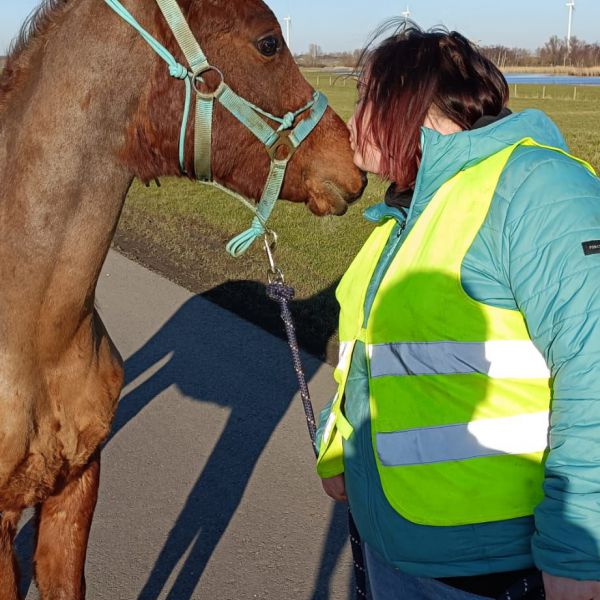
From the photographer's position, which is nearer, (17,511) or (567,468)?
(567,468)

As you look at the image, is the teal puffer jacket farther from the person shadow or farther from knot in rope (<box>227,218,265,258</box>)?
the person shadow

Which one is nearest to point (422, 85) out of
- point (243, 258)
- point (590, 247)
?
point (590, 247)

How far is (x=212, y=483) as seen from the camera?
397 cm

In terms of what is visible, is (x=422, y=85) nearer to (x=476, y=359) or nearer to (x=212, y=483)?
(x=476, y=359)

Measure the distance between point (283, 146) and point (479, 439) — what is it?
3.46 ft

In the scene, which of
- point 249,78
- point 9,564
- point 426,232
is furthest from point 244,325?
point 426,232

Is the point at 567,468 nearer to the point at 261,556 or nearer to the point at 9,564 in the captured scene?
the point at 9,564

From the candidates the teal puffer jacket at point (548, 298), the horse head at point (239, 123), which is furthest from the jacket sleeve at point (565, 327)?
the horse head at point (239, 123)

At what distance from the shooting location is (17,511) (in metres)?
2.34

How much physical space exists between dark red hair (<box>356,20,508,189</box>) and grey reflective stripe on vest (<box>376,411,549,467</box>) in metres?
0.64

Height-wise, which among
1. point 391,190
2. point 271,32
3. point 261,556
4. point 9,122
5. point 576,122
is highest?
point 271,32

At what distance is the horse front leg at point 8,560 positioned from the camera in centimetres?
239

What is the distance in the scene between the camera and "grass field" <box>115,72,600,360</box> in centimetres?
627

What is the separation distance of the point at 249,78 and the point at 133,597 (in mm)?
2226
